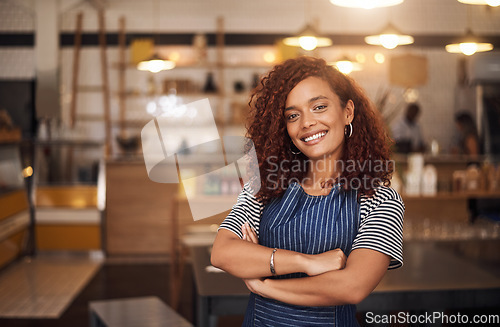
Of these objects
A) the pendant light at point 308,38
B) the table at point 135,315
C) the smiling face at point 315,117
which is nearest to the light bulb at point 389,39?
the pendant light at point 308,38

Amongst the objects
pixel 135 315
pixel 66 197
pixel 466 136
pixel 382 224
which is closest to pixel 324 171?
pixel 382 224

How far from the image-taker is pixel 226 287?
2.31m

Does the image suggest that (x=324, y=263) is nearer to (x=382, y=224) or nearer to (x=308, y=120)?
(x=382, y=224)

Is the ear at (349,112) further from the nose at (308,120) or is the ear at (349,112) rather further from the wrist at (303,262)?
the wrist at (303,262)

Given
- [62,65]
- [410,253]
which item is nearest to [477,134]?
[410,253]

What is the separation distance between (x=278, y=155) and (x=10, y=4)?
23.6ft

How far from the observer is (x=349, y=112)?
1.58 m

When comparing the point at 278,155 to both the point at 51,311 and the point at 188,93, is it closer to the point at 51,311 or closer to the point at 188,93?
the point at 51,311

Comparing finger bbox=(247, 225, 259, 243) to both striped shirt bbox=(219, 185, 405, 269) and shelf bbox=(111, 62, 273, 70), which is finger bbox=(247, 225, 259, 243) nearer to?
striped shirt bbox=(219, 185, 405, 269)

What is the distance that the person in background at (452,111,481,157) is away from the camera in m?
6.94

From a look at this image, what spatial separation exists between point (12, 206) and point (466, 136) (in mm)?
5756

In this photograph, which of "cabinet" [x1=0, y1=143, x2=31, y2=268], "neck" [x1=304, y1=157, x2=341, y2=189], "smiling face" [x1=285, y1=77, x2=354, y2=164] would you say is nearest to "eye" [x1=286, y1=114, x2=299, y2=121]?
"smiling face" [x1=285, y1=77, x2=354, y2=164]

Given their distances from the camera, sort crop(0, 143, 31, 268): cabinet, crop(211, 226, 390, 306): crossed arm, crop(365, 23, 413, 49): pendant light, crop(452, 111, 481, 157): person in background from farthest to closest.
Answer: crop(452, 111, 481, 157): person in background
crop(0, 143, 31, 268): cabinet
crop(365, 23, 413, 49): pendant light
crop(211, 226, 390, 306): crossed arm

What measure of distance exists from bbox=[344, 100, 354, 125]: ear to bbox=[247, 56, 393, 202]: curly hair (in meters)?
0.01
